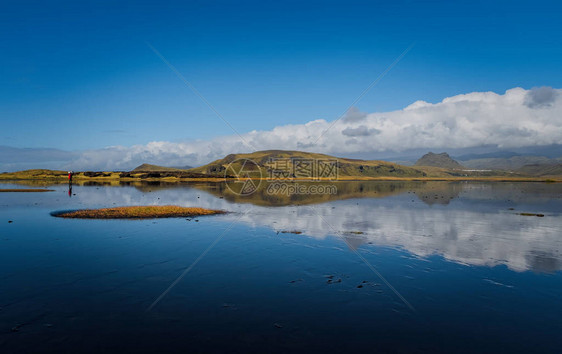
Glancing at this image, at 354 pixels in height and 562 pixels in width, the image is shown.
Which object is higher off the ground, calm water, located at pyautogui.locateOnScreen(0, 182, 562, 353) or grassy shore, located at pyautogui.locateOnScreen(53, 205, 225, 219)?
grassy shore, located at pyautogui.locateOnScreen(53, 205, 225, 219)

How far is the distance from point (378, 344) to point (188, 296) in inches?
416

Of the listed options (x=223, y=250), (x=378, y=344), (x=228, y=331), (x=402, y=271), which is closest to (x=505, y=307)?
(x=402, y=271)

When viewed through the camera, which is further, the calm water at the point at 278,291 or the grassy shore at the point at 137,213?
the grassy shore at the point at 137,213

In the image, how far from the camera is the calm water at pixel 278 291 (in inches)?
543

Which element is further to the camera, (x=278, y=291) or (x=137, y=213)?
(x=137, y=213)

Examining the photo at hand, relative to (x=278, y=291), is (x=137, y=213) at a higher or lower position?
higher

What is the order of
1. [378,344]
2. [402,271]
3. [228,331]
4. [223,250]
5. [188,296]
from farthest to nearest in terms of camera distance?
[223,250] < [402,271] < [188,296] < [228,331] < [378,344]

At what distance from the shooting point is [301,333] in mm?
14328

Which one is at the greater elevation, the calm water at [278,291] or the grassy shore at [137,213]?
the grassy shore at [137,213]

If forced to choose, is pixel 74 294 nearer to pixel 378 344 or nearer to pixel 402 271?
pixel 378 344

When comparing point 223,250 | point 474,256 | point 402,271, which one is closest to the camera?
point 402,271

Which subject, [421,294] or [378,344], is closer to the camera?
[378,344]

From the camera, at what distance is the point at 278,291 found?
63.7 feet

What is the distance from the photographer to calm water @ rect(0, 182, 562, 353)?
45.2 feet
